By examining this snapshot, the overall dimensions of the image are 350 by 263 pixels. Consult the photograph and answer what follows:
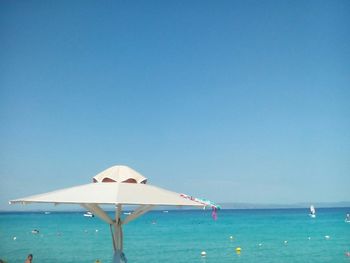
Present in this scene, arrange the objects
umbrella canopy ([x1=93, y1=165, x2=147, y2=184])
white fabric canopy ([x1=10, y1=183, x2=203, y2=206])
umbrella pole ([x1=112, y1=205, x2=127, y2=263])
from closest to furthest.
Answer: white fabric canopy ([x1=10, y1=183, x2=203, y2=206]) < umbrella canopy ([x1=93, y1=165, x2=147, y2=184]) < umbrella pole ([x1=112, y1=205, x2=127, y2=263])

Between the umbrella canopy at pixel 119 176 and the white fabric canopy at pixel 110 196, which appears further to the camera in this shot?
the umbrella canopy at pixel 119 176

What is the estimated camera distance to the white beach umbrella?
20.1 feet

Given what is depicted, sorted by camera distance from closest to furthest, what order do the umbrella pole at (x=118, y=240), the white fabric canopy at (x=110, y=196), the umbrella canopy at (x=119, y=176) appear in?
the white fabric canopy at (x=110, y=196)
the umbrella canopy at (x=119, y=176)
the umbrella pole at (x=118, y=240)

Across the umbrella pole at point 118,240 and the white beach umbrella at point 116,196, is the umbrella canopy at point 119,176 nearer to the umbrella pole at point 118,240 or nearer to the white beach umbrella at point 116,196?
the white beach umbrella at point 116,196

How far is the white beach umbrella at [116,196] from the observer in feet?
20.1

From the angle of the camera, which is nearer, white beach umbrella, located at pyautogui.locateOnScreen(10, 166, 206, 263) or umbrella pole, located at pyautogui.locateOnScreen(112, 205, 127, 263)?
white beach umbrella, located at pyautogui.locateOnScreen(10, 166, 206, 263)

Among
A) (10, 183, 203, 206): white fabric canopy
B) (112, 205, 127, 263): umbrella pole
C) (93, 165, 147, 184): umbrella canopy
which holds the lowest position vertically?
(112, 205, 127, 263): umbrella pole

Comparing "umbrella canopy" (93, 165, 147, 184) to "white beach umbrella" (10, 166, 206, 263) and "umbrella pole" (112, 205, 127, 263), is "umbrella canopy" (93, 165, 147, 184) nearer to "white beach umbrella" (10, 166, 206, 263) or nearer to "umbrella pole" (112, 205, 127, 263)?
"white beach umbrella" (10, 166, 206, 263)

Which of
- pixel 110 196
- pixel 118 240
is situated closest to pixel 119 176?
pixel 110 196

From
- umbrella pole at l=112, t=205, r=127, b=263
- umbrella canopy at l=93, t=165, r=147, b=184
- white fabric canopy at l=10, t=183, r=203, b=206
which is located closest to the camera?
white fabric canopy at l=10, t=183, r=203, b=206

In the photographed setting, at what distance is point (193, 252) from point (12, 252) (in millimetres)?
9889

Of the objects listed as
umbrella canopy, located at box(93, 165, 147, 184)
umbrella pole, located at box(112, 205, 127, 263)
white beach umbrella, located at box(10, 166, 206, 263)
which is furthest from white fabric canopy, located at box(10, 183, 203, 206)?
umbrella pole, located at box(112, 205, 127, 263)

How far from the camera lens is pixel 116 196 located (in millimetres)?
6098

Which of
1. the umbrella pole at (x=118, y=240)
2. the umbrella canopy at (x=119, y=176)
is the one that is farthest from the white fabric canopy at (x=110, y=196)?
the umbrella pole at (x=118, y=240)
